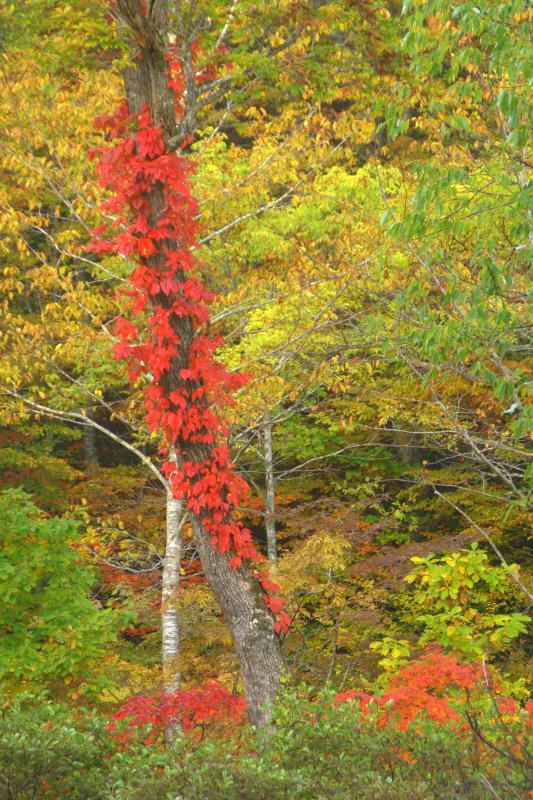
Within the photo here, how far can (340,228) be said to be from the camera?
39.2 feet

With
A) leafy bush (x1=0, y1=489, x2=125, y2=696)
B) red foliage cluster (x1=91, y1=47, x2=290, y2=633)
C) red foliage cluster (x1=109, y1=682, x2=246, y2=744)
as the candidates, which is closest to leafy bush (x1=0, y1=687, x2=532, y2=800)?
red foliage cluster (x1=109, y1=682, x2=246, y2=744)

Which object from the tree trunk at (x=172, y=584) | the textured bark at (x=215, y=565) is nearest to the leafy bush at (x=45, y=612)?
the tree trunk at (x=172, y=584)

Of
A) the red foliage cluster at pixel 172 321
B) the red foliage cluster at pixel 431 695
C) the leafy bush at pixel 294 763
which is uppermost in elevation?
the red foliage cluster at pixel 172 321

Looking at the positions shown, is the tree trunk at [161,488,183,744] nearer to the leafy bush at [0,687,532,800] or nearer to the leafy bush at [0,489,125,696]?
the leafy bush at [0,489,125,696]

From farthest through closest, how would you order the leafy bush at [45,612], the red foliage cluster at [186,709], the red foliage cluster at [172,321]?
the leafy bush at [45,612] → the red foliage cluster at [186,709] → the red foliage cluster at [172,321]

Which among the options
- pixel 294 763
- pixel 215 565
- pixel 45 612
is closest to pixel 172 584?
pixel 45 612

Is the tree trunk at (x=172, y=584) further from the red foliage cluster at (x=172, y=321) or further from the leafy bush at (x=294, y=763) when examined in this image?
the leafy bush at (x=294, y=763)

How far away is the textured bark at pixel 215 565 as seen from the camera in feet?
22.1

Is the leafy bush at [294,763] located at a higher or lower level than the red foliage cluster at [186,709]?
higher

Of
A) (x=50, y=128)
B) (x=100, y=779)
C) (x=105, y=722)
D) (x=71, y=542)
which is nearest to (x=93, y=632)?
(x=71, y=542)

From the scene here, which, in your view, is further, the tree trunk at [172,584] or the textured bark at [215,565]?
the tree trunk at [172,584]

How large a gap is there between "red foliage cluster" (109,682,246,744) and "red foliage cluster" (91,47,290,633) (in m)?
0.97

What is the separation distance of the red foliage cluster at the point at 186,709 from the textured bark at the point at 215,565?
47 cm

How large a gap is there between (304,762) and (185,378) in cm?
324
